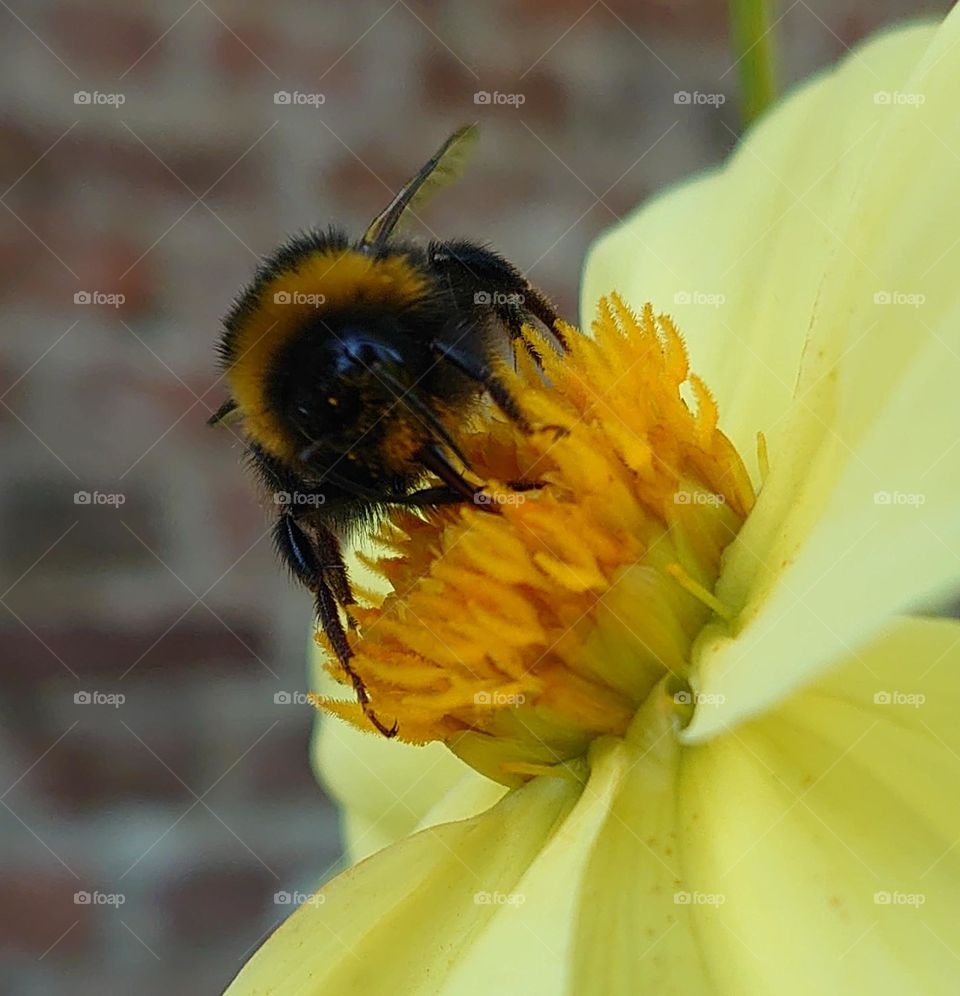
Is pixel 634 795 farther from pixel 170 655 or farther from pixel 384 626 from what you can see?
pixel 170 655

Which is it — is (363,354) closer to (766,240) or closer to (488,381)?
(488,381)


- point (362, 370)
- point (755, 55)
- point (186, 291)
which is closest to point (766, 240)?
point (755, 55)

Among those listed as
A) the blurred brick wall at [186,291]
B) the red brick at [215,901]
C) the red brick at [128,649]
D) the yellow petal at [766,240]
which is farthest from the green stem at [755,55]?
the red brick at [215,901]

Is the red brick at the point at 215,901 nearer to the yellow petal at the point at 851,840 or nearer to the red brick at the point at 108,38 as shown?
the red brick at the point at 108,38

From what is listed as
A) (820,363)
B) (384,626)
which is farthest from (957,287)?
(384,626)

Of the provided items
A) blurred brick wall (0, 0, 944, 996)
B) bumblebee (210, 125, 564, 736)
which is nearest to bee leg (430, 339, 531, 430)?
bumblebee (210, 125, 564, 736)

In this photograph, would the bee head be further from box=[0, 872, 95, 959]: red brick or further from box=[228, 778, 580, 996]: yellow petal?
box=[0, 872, 95, 959]: red brick
